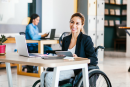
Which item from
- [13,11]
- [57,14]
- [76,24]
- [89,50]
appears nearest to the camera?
[89,50]

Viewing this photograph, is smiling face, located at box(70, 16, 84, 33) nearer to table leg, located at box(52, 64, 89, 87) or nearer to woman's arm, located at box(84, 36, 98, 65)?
woman's arm, located at box(84, 36, 98, 65)

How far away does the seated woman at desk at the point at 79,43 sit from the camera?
2.21m

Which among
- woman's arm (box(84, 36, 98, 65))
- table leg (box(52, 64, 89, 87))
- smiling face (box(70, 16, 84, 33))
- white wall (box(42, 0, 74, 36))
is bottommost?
table leg (box(52, 64, 89, 87))

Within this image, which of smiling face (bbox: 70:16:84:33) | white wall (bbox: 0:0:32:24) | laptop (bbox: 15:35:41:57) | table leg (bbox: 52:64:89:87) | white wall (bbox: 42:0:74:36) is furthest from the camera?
white wall (bbox: 42:0:74:36)

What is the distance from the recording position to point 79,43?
7.38ft

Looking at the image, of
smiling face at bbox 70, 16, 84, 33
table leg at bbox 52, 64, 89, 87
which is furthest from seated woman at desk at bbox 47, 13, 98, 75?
table leg at bbox 52, 64, 89, 87

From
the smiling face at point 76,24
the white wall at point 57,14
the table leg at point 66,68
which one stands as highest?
the white wall at point 57,14

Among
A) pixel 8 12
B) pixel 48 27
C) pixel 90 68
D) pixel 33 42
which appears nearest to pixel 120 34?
pixel 48 27

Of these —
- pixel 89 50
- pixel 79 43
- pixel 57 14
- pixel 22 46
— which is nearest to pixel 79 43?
pixel 79 43

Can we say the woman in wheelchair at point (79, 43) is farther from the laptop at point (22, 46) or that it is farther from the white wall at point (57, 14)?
the white wall at point (57, 14)

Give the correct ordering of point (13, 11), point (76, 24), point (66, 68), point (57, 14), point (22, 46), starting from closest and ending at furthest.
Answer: point (66, 68), point (22, 46), point (76, 24), point (13, 11), point (57, 14)

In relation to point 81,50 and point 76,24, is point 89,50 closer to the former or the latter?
point 81,50

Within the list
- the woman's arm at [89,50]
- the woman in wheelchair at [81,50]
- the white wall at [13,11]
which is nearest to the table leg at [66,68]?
the woman in wheelchair at [81,50]

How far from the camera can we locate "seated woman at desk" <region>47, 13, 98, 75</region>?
2207mm
